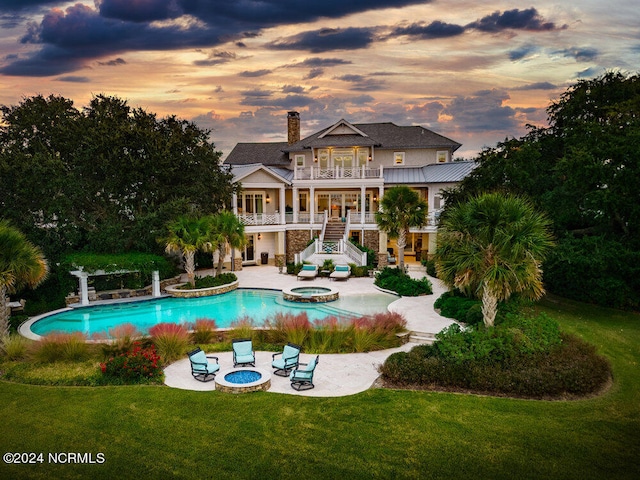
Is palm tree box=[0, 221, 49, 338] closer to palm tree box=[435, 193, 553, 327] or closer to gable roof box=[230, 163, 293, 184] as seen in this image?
palm tree box=[435, 193, 553, 327]

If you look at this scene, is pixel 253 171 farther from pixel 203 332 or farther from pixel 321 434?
pixel 321 434

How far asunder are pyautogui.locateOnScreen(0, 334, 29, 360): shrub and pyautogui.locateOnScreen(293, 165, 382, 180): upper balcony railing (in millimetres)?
22570

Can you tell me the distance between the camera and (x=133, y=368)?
11.6 meters

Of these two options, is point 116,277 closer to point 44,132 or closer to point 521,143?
point 44,132

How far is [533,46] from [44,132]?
26.4 meters

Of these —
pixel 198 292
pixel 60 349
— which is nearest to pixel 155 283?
pixel 198 292

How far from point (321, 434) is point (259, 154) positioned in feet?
110

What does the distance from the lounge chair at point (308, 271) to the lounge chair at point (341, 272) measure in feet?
3.40

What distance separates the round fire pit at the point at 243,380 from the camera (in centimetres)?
1071

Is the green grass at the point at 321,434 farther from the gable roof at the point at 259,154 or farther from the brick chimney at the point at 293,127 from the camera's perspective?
the brick chimney at the point at 293,127

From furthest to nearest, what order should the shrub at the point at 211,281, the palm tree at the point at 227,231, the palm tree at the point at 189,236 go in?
the palm tree at the point at 227,231 → the shrub at the point at 211,281 → the palm tree at the point at 189,236

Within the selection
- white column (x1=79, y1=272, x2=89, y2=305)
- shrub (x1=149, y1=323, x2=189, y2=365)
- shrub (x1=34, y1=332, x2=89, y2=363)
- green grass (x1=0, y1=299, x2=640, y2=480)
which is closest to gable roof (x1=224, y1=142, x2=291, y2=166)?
white column (x1=79, y1=272, x2=89, y2=305)

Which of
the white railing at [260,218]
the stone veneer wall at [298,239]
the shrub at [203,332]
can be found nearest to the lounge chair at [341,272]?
the stone veneer wall at [298,239]

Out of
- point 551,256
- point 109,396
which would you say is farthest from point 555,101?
point 109,396
